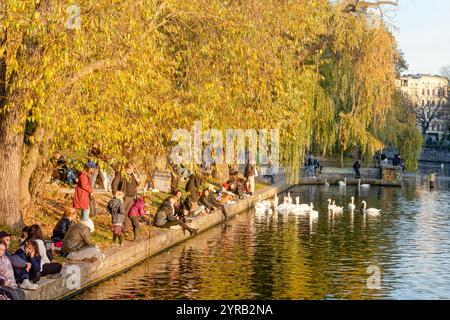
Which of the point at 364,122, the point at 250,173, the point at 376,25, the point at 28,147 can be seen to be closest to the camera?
the point at 28,147

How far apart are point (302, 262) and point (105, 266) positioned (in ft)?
17.9

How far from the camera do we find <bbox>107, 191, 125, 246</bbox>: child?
23.3 m

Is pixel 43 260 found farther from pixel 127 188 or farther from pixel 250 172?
pixel 250 172

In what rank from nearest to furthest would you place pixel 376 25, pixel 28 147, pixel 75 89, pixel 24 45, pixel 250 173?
pixel 24 45
pixel 75 89
pixel 28 147
pixel 250 173
pixel 376 25

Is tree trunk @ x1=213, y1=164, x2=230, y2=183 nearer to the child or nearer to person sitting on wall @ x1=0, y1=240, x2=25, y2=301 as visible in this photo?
the child

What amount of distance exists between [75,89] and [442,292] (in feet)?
27.5

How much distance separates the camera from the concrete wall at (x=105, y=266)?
1753cm

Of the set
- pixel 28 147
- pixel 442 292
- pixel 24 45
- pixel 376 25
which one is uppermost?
pixel 376 25

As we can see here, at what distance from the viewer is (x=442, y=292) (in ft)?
64.7

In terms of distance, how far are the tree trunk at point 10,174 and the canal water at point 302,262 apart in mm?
3136

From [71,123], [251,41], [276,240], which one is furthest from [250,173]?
[71,123]

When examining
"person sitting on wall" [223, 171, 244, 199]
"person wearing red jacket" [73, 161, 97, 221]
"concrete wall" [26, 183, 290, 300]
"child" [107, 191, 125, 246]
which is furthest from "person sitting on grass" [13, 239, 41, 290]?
"person sitting on wall" [223, 171, 244, 199]

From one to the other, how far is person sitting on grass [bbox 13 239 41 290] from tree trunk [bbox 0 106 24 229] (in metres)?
4.84

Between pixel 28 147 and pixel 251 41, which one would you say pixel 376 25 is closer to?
pixel 251 41
